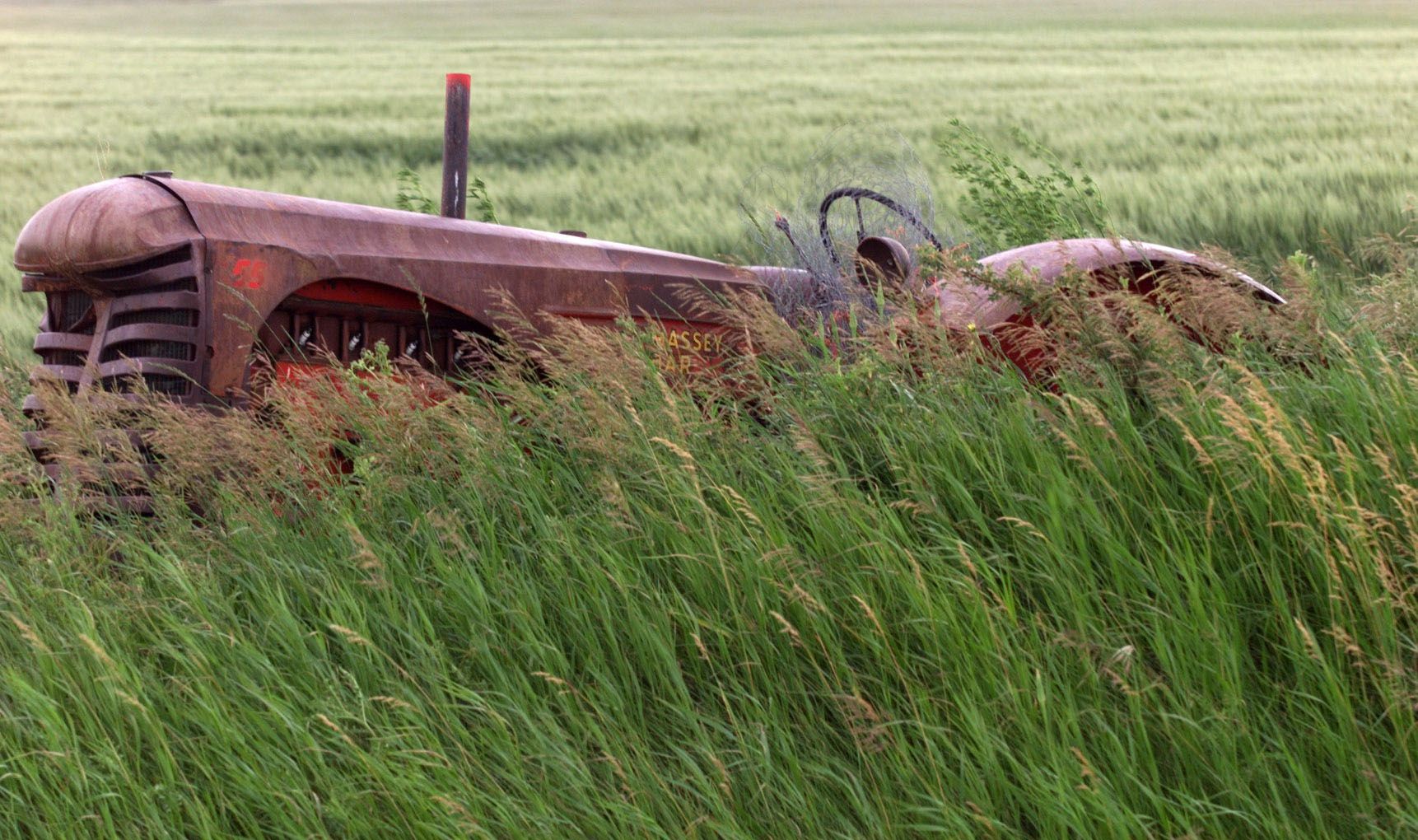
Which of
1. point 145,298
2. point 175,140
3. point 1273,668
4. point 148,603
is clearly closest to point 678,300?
point 145,298

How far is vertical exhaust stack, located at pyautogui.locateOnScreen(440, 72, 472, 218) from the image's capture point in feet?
13.5

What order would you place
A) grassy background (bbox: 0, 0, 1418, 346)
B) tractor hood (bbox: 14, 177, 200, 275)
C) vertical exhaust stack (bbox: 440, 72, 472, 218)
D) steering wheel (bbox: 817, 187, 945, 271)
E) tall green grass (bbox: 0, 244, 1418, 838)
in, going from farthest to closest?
grassy background (bbox: 0, 0, 1418, 346) → steering wheel (bbox: 817, 187, 945, 271) → vertical exhaust stack (bbox: 440, 72, 472, 218) → tractor hood (bbox: 14, 177, 200, 275) → tall green grass (bbox: 0, 244, 1418, 838)

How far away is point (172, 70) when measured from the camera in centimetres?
2147

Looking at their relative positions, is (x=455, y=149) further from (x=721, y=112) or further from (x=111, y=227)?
(x=721, y=112)

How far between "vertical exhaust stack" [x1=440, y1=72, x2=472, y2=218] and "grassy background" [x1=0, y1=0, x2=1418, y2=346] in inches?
145

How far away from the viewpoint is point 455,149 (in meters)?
4.17

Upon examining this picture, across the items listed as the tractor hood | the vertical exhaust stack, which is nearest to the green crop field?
the tractor hood

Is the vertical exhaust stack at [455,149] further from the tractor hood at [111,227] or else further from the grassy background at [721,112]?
the grassy background at [721,112]

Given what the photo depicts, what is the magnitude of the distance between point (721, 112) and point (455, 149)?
1178 cm

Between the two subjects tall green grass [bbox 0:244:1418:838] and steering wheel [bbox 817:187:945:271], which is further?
steering wheel [bbox 817:187:945:271]

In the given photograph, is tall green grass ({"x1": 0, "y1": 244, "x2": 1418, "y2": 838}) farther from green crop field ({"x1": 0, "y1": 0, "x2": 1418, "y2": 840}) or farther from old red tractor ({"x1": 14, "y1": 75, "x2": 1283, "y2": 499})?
old red tractor ({"x1": 14, "y1": 75, "x2": 1283, "y2": 499})

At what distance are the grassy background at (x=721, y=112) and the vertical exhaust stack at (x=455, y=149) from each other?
3686mm

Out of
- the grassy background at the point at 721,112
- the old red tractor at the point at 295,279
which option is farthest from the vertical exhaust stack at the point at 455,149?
the grassy background at the point at 721,112

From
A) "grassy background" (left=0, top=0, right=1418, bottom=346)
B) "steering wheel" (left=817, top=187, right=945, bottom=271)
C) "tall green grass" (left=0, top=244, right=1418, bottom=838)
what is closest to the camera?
"tall green grass" (left=0, top=244, right=1418, bottom=838)
